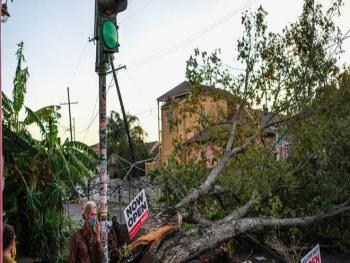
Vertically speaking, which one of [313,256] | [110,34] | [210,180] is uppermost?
[110,34]

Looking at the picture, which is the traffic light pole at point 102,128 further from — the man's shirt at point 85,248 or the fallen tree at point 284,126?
the fallen tree at point 284,126

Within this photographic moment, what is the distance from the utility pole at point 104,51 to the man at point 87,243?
3.33 feet

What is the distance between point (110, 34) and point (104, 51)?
17 cm

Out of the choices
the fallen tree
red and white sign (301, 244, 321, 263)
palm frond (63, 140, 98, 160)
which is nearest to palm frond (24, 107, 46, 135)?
palm frond (63, 140, 98, 160)

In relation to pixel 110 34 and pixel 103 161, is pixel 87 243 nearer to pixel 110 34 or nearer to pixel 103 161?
pixel 103 161

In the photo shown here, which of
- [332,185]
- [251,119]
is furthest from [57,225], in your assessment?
[332,185]

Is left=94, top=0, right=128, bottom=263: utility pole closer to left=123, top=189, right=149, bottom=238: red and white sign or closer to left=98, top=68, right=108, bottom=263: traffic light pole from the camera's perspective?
left=98, top=68, right=108, bottom=263: traffic light pole

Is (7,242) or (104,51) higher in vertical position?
(104,51)

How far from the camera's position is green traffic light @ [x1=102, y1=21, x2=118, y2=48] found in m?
3.98

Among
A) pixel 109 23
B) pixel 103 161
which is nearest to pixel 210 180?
pixel 103 161

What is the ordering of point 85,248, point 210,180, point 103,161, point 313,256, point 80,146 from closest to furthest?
1. point 103,161
2. point 85,248
3. point 313,256
4. point 80,146
5. point 210,180

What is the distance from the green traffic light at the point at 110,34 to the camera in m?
3.98

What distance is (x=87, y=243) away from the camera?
513 centimetres

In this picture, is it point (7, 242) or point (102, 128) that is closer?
point (7, 242)
